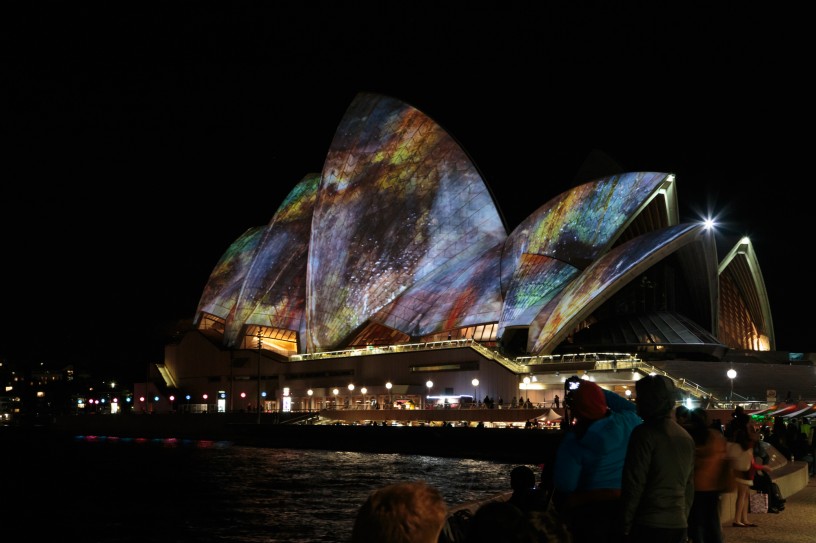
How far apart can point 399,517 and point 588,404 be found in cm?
245

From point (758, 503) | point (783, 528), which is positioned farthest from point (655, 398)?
point (758, 503)

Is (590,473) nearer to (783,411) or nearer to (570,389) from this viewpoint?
(570,389)

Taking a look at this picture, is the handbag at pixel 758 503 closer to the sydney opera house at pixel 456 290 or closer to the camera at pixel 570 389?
the camera at pixel 570 389

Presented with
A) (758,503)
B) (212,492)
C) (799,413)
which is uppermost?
(799,413)

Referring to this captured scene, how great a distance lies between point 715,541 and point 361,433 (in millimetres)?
35282

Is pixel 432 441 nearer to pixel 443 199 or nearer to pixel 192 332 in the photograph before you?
pixel 443 199

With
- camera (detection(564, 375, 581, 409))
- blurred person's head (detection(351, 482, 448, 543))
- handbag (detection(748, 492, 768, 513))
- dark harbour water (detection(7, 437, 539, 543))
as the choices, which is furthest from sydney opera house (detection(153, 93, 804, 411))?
blurred person's head (detection(351, 482, 448, 543))

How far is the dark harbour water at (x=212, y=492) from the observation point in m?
17.5

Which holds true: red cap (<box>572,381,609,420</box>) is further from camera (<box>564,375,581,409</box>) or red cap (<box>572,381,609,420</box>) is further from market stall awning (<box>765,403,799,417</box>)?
market stall awning (<box>765,403,799,417</box>)

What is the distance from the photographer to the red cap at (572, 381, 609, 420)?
495 cm

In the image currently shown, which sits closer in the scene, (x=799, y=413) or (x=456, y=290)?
(x=799, y=413)

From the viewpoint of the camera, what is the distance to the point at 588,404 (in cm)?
494

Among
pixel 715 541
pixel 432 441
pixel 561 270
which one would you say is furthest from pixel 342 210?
pixel 715 541

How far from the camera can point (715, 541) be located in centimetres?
691
